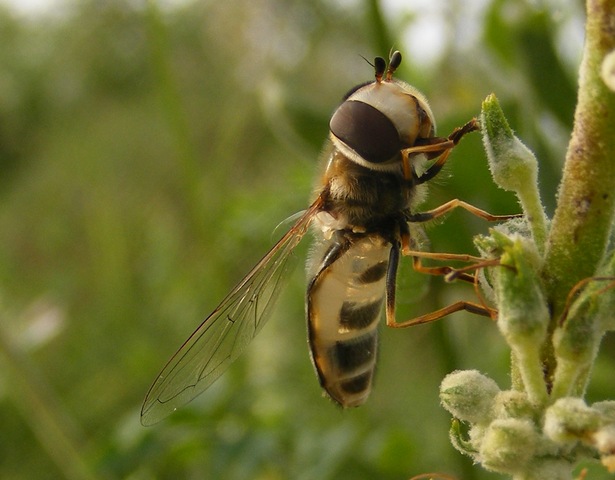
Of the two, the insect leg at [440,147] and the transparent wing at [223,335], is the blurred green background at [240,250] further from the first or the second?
the transparent wing at [223,335]

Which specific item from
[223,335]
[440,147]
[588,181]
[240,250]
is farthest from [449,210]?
[240,250]

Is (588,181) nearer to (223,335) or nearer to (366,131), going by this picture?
(366,131)

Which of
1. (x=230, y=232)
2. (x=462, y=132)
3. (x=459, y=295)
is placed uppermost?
(x=462, y=132)

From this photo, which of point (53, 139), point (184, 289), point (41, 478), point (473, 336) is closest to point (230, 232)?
point (184, 289)

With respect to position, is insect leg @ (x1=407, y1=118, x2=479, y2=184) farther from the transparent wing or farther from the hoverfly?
the transparent wing

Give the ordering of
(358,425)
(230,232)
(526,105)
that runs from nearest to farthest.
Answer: (526,105) < (358,425) < (230,232)

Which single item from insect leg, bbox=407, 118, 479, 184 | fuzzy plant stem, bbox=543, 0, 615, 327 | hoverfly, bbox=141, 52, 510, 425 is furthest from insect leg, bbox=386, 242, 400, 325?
fuzzy plant stem, bbox=543, 0, 615, 327

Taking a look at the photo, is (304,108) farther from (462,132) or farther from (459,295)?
(462,132)
